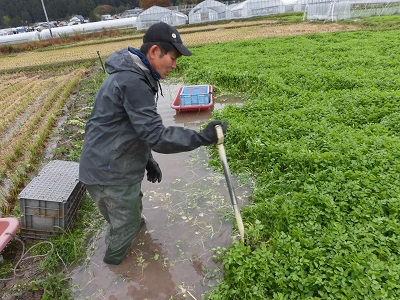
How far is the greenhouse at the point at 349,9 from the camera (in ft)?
87.1

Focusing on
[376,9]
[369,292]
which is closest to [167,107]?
[369,292]

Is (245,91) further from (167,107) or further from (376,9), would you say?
(376,9)

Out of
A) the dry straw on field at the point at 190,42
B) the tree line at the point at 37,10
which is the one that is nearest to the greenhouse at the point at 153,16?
the dry straw on field at the point at 190,42

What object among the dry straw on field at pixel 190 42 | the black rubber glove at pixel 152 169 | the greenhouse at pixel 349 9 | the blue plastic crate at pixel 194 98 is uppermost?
the greenhouse at pixel 349 9

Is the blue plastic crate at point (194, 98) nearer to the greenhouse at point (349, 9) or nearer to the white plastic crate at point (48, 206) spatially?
the white plastic crate at point (48, 206)

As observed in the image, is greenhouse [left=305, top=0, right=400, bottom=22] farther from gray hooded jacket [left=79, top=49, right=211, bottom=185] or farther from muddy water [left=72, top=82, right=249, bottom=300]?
gray hooded jacket [left=79, top=49, right=211, bottom=185]

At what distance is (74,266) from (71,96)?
31.0 feet

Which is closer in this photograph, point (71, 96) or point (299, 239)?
point (299, 239)

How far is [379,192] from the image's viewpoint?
3.75 meters

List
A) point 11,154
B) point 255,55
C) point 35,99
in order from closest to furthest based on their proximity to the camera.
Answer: point 11,154 < point 35,99 < point 255,55

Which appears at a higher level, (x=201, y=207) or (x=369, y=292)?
(x=369, y=292)

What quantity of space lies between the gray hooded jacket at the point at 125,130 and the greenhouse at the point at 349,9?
2844 centimetres

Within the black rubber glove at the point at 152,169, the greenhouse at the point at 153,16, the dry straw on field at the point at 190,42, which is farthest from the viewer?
the greenhouse at the point at 153,16

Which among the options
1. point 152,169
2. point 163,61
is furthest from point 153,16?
point 163,61
